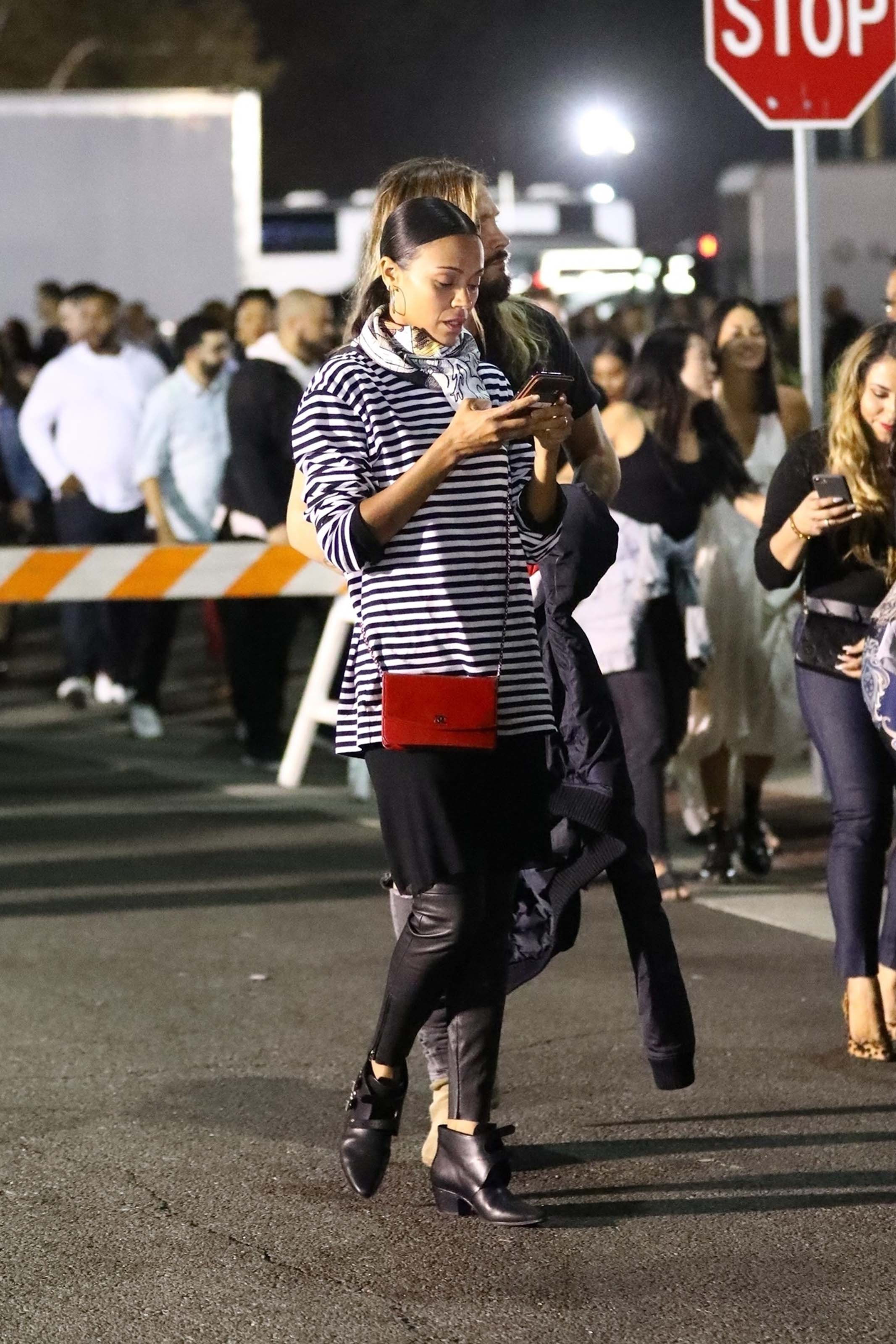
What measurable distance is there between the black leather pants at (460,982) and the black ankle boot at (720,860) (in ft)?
12.0

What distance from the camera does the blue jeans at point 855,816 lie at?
596 cm

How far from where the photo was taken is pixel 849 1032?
6.00 m

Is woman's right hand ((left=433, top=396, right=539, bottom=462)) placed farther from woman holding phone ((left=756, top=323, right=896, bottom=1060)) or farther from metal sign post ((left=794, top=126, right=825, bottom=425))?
metal sign post ((left=794, top=126, right=825, bottom=425))

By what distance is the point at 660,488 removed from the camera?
26.4ft

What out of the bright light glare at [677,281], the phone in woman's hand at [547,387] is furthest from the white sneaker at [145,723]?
the bright light glare at [677,281]

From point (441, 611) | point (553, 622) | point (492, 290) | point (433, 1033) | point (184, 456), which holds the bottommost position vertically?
point (433, 1033)

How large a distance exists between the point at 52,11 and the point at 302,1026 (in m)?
53.6

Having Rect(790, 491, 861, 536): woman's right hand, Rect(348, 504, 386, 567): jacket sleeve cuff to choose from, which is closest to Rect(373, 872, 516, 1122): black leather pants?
Rect(348, 504, 386, 567): jacket sleeve cuff

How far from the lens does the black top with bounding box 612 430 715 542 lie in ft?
26.2

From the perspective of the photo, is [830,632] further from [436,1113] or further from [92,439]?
[92,439]

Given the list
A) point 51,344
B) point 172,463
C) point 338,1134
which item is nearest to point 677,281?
point 51,344

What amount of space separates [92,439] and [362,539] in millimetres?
8739

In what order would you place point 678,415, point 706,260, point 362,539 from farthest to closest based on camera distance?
1. point 706,260
2. point 678,415
3. point 362,539

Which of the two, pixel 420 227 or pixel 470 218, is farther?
pixel 470 218
